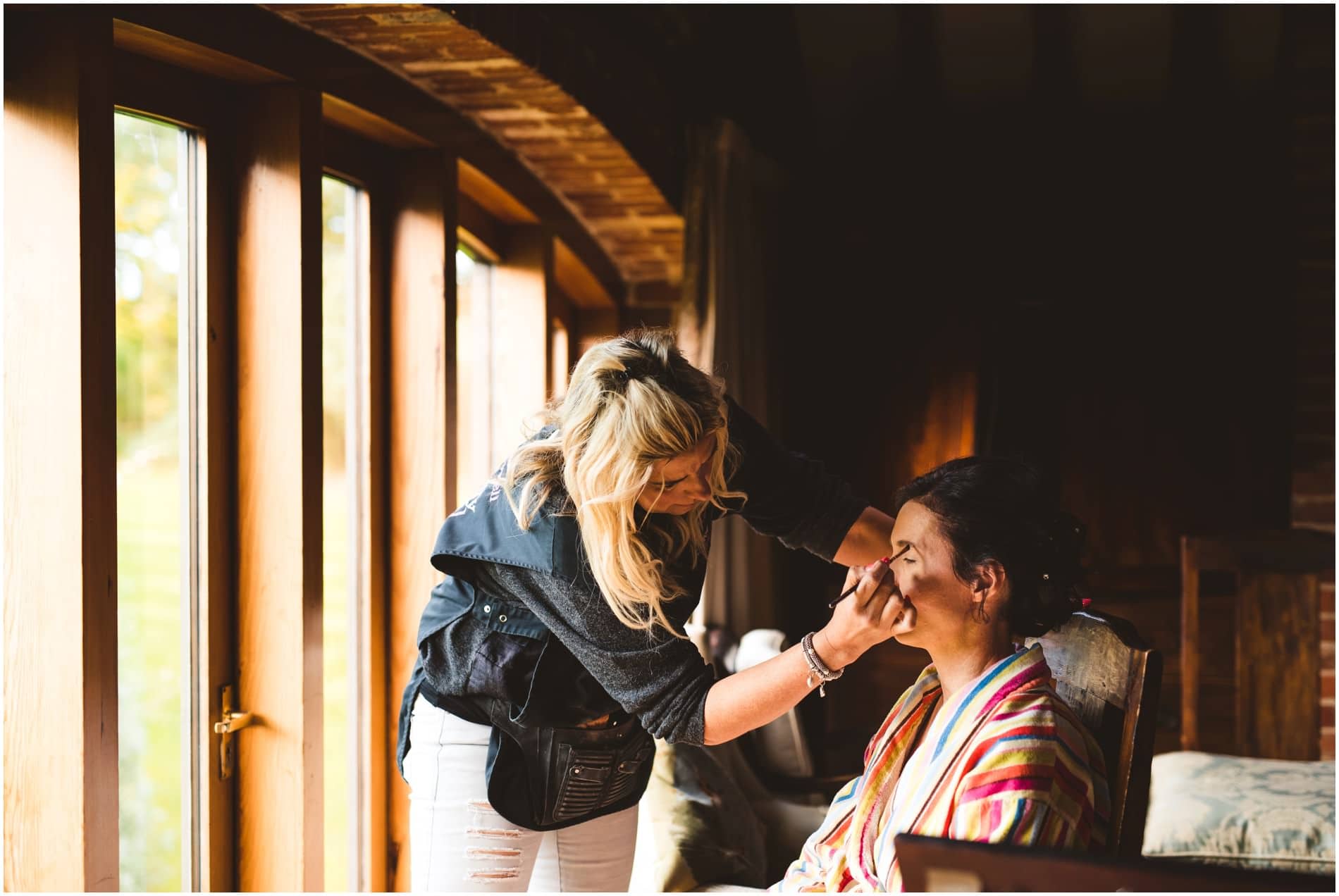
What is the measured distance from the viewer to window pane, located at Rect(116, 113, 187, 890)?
5.65 feet

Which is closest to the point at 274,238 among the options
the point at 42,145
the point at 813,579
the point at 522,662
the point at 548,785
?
the point at 42,145

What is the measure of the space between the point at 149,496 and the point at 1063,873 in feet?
5.08

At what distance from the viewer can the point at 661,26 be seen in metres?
3.65

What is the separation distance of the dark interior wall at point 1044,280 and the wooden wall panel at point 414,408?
2.58 m

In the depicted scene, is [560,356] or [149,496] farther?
[560,356]

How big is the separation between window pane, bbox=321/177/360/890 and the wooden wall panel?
10cm

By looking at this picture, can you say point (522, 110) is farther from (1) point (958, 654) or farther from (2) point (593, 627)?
(1) point (958, 654)

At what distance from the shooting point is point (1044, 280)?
5223 millimetres

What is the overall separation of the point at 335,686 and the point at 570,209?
1843mm

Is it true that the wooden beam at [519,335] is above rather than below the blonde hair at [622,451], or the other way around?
above

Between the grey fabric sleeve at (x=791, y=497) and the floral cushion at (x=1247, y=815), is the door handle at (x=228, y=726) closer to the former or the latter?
the grey fabric sleeve at (x=791, y=497)

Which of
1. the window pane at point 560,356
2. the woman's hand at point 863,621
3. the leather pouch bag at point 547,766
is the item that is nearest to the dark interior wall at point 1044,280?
the window pane at point 560,356

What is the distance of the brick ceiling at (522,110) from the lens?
1.88 meters

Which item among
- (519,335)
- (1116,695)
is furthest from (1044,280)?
(1116,695)
